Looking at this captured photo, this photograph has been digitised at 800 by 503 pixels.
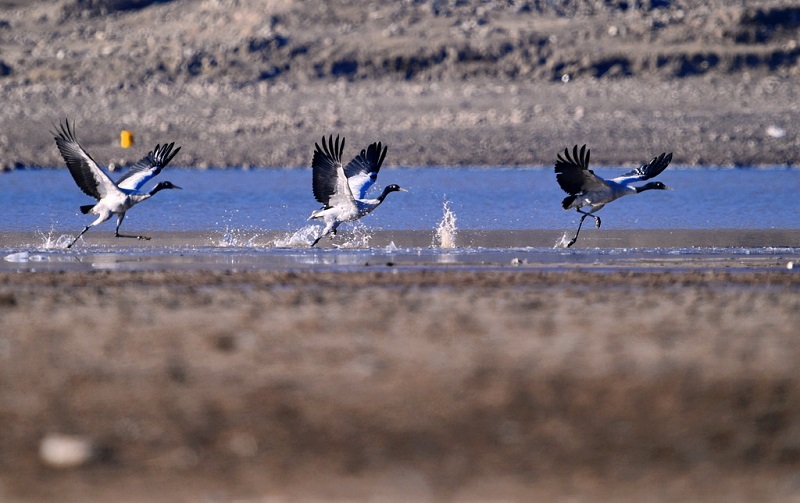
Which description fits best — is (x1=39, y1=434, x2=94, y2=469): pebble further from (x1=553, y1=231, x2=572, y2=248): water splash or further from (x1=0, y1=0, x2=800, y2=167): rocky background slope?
(x1=0, y1=0, x2=800, y2=167): rocky background slope

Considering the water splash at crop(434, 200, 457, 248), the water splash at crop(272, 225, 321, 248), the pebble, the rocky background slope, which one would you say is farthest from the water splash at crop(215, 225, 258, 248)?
the rocky background slope

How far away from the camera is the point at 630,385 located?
8.43 meters

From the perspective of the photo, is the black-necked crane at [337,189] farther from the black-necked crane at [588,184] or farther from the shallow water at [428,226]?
the black-necked crane at [588,184]

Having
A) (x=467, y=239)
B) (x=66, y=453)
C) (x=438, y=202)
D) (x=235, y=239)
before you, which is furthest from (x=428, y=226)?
(x=66, y=453)

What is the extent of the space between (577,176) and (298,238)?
4398 mm

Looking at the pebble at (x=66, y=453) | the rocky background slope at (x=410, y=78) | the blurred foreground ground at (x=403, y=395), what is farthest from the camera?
the rocky background slope at (x=410, y=78)

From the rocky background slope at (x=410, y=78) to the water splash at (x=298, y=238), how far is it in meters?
16.2

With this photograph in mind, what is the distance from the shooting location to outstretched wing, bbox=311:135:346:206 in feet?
61.1

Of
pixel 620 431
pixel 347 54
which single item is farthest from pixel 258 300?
pixel 347 54

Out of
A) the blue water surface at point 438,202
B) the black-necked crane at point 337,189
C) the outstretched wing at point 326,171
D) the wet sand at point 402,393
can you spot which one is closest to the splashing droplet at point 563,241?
the blue water surface at point 438,202

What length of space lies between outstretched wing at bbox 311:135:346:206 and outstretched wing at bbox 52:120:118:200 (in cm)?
273

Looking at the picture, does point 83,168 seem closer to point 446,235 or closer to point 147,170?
point 147,170

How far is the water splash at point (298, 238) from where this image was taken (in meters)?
20.0

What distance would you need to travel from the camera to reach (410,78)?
46.7 meters
